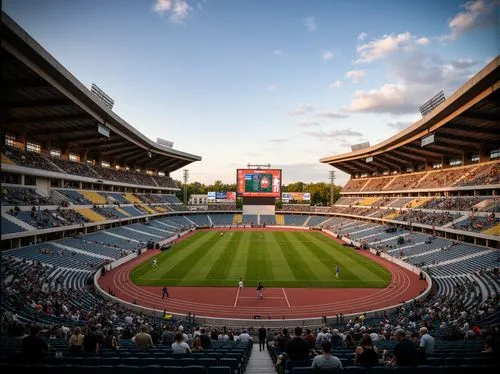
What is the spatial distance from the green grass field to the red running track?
154cm

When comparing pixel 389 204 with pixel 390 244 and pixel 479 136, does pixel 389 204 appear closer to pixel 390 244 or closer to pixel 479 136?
pixel 390 244

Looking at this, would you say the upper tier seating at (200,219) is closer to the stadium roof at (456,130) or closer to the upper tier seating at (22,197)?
the stadium roof at (456,130)

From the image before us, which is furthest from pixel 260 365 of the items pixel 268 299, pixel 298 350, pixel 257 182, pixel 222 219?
pixel 222 219

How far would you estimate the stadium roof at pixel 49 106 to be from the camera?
2227cm

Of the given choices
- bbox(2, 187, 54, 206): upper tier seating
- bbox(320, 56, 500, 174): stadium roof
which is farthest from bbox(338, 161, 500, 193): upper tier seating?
bbox(2, 187, 54, 206): upper tier seating

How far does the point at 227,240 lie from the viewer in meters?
60.4

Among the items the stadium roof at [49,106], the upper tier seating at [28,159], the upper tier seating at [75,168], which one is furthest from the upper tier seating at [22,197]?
the upper tier seating at [75,168]

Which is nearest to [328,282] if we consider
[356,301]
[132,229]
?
[356,301]

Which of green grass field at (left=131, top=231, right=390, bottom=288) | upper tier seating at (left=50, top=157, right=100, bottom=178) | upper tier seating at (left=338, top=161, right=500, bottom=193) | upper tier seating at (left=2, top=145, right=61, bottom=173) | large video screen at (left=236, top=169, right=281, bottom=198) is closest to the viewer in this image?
green grass field at (left=131, top=231, right=390, bottom=288)

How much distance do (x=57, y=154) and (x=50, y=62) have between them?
93.5 ft

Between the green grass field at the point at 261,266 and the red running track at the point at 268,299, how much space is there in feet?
5.04

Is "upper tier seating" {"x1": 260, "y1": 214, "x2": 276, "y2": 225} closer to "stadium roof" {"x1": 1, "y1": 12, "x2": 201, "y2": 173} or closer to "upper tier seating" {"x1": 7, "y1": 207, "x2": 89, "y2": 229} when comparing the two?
"stadium roof" {"x1": 1, "y1": 12, "x2": 201, "y2": 173}

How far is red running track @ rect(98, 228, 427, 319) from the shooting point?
25.3 m

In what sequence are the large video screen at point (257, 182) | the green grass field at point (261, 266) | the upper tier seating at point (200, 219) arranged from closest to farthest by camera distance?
the green grass field at point (261, 266) → the large video screen at point (257, 182) → the upper tier seating at point (200, 219)
